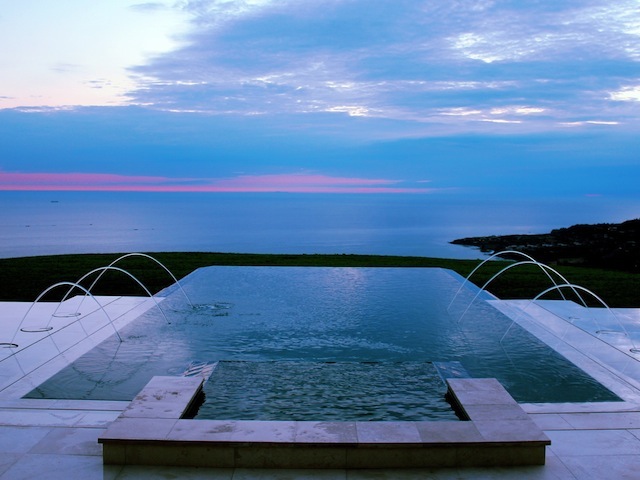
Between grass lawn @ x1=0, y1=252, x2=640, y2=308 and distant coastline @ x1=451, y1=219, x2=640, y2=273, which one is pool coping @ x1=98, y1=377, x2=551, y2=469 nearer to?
grass lawn @ x1=0, y1=252, x2=640, y2=308

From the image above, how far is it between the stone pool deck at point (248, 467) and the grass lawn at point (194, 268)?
5604 millimetres

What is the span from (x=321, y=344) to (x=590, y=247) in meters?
18.6

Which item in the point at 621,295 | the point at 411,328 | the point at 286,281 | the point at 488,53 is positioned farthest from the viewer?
the point at 488,53

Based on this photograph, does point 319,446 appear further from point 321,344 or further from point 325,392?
point 321,344

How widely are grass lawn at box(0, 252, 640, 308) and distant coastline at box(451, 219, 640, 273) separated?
3617 millimetres

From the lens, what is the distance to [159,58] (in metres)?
21.3

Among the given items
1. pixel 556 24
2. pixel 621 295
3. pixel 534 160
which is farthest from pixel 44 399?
pixel 534 160

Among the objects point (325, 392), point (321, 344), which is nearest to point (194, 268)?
point (321, 344)

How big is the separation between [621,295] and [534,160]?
5026cm

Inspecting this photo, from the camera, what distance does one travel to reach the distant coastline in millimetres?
17878

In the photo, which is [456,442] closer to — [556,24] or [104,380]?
[104,380]

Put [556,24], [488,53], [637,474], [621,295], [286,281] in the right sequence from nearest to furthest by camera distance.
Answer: [637,474], [621,295], [286,281], [556,24], [488,53]

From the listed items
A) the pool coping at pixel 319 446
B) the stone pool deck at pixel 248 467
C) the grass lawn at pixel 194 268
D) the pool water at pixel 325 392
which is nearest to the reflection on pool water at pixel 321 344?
the pool water at pixel 325 392

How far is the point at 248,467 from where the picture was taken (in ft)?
12.6
